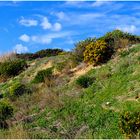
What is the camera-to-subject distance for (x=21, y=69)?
33.7m

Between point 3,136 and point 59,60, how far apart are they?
15.5 m

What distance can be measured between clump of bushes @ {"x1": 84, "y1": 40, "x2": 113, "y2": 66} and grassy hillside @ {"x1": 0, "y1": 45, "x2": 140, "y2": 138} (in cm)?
46

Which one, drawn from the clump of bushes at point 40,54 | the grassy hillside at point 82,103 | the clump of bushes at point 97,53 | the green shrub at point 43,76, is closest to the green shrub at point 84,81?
the grassy hillside at point 82,103

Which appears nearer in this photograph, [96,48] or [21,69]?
[96,48]

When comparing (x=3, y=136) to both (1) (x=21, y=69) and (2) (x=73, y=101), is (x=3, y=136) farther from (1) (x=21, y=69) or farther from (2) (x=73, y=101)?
(1) (x=21, y=69)

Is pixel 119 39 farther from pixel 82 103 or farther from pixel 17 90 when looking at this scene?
pixel 82 103

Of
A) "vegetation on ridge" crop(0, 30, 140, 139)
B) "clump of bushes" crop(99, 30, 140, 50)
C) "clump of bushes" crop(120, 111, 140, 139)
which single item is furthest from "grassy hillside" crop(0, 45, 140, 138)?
"clump of bushes" crop(99, 30, 140, 50)

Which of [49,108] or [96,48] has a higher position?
[96,48]

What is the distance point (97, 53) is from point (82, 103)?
→ 17.2 feet

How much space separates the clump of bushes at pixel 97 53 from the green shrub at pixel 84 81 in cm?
210

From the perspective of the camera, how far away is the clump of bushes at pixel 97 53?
25859 mm

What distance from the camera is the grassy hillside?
58.7ft

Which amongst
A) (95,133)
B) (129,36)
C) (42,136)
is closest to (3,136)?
(42,136)

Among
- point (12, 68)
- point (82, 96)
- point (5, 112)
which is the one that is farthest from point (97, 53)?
point (12, 68)
